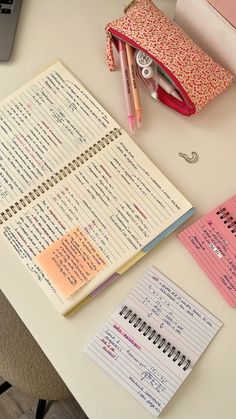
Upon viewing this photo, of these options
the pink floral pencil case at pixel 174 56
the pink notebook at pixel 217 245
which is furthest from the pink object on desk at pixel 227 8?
the pink notebook at pixel 217 245

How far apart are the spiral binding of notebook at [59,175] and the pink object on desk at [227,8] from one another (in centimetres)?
25

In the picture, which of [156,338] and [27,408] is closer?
[156,338]

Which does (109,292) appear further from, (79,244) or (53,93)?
(53,93)

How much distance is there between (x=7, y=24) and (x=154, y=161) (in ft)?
1.27

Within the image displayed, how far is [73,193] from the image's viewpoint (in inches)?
30.8

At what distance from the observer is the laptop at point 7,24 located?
0.87m

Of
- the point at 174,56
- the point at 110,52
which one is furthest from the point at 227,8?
the point at 110,52

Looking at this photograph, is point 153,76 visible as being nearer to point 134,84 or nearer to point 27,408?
point 134,84

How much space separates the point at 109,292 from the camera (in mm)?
741

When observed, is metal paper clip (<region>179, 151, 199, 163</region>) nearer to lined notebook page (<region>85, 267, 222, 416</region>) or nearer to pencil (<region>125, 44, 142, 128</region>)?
pencil (<region>125, 44, 142, 128</region>)

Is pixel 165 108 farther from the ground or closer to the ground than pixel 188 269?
farther from the ground

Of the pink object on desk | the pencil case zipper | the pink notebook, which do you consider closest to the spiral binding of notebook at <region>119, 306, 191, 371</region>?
the pink notebook

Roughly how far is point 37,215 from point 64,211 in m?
0.04

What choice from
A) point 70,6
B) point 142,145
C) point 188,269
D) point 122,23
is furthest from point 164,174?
point 70,6
